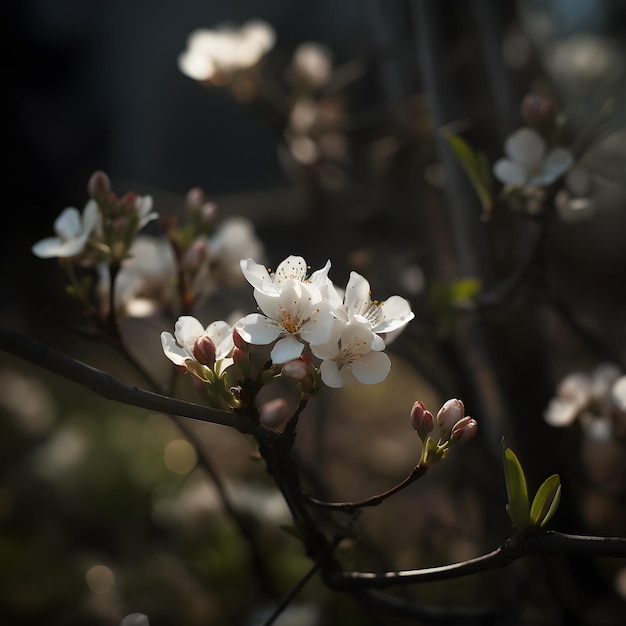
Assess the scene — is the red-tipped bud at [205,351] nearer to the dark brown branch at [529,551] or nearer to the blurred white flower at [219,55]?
the dark brown branch at [529,551]

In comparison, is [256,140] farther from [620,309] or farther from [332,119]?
[620,309]

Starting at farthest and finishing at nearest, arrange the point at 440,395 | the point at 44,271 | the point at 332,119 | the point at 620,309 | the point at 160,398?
1. the point at 44,271
2. the point at 620,309
3. the point at 332,119
4. the point at 440,395
5. the point at 160,398

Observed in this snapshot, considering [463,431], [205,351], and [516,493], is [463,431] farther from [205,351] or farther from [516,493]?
[205,351]

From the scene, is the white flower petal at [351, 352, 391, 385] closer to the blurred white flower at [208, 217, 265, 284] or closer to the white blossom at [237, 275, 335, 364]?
the white blossom at [237, 275, 335, 364]

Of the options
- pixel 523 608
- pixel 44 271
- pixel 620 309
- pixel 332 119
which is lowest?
pixel 44 271

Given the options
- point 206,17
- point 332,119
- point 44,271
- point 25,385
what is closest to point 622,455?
point 332,119

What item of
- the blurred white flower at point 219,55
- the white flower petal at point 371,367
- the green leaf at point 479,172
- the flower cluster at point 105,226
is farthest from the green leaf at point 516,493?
the blurred white flower at point 219,55

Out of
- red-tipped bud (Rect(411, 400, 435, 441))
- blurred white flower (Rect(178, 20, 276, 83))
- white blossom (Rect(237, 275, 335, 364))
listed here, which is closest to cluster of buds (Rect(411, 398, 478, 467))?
red-tipped bud (Rect(411, 400, 435, 441))
